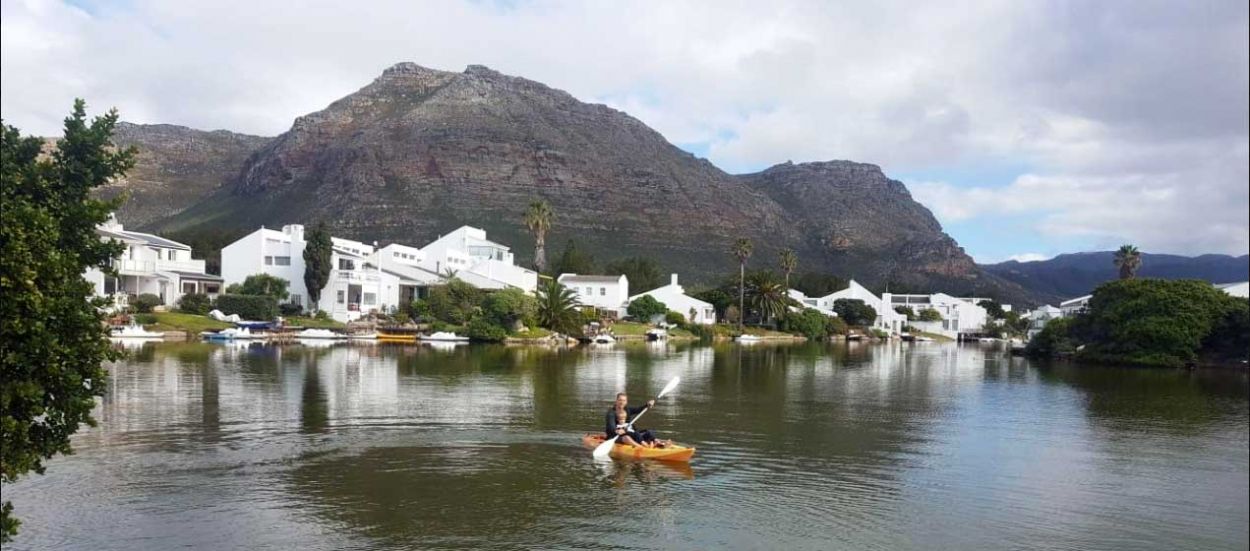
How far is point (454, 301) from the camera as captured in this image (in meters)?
85.7

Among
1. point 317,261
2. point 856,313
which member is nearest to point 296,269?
point 317,261

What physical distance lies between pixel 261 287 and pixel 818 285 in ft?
381

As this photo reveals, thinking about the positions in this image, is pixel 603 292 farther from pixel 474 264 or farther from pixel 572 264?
pixel 572 264

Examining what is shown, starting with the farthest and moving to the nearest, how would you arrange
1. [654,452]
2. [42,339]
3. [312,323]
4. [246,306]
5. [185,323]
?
[312,323]
[246,306]
[185,323]
[654,452]
[42,339]

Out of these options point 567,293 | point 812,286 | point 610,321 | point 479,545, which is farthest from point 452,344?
point 812,286

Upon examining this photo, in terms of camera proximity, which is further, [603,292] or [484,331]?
[603,292]

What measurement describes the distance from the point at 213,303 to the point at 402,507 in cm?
6830

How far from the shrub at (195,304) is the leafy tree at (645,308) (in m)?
48.1

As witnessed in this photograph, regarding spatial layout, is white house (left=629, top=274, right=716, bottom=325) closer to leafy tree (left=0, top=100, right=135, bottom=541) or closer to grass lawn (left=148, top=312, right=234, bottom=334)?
grass lawn (left=148, top=312, right=234, bottom=334)

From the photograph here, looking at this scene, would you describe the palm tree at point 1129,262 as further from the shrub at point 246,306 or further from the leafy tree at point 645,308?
the shrub at point 246,306

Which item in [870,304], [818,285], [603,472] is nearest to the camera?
[603,472]

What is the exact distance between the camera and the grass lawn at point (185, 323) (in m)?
68.5

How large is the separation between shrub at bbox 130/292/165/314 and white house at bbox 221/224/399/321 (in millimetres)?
11367

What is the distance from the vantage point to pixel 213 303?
7738 centimetres
